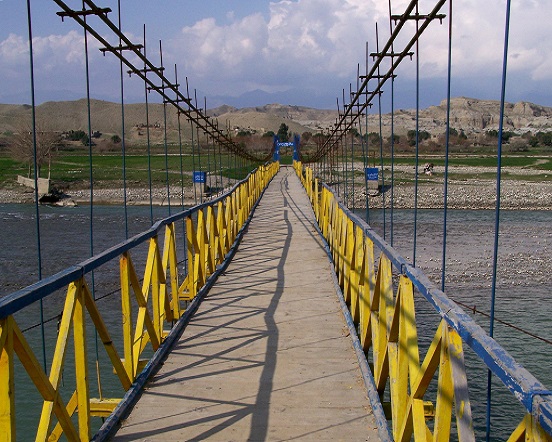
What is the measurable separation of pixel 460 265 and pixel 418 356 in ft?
42.7

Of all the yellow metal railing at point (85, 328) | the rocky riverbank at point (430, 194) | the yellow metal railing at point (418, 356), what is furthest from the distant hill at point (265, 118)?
the yellow metal railing at point (418, 356)

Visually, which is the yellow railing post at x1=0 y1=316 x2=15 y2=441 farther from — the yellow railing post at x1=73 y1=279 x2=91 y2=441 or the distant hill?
the distant hill

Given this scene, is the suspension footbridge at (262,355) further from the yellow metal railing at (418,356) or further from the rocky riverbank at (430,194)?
A: the rocky riverbank at (430,194)

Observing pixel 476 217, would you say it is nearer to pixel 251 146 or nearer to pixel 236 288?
pixel 236 288

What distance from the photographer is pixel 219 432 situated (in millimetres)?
3150

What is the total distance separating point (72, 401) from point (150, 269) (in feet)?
3.89

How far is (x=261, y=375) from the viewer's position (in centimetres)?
395

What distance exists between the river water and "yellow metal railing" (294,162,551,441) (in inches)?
117

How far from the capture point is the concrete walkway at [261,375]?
10.5ft

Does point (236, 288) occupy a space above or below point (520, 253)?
above

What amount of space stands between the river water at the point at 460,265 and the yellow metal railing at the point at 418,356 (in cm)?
296

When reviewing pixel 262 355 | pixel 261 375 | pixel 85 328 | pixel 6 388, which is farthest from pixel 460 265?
pixel 6 388

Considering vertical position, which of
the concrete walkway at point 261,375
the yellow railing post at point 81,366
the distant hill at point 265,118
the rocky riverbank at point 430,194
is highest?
the distant hill at point 265,118

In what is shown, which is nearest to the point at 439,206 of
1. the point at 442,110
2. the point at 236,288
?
the point at 236,288
